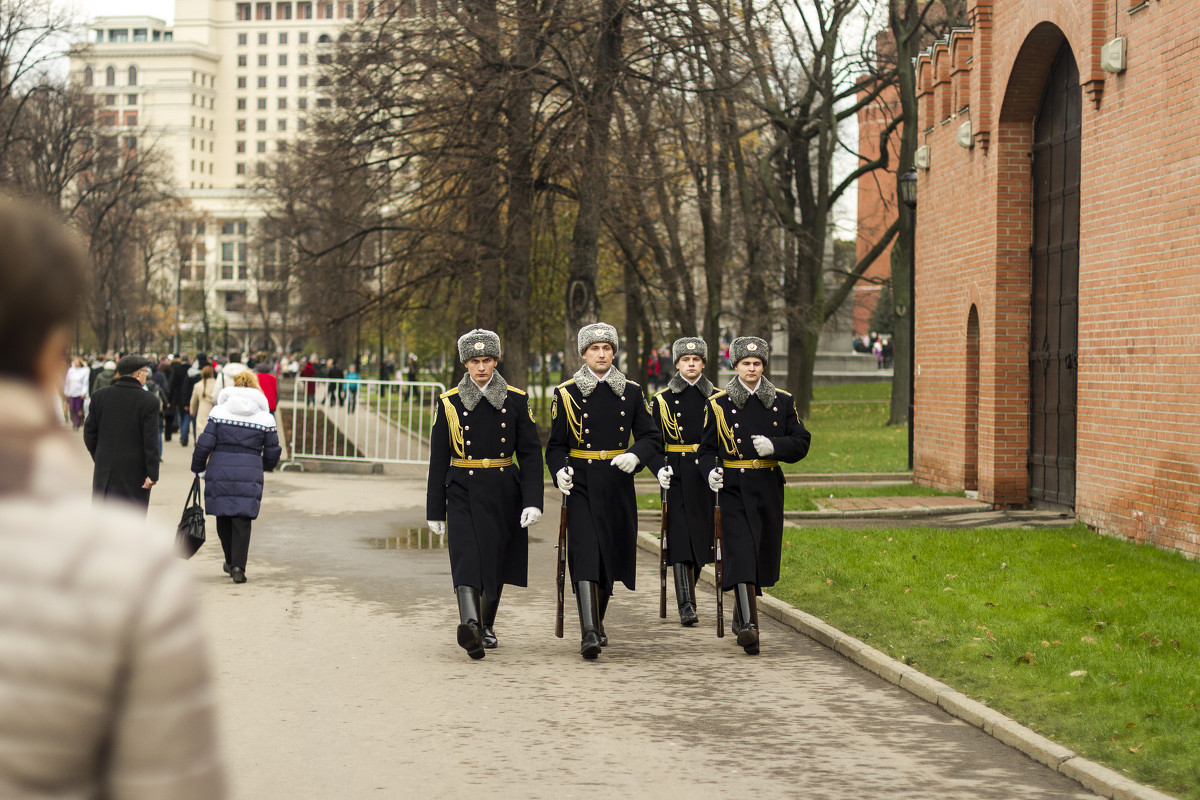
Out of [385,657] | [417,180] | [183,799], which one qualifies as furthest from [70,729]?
[417,180]

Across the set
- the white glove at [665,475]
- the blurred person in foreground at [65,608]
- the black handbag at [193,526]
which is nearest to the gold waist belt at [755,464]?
the white glove at [665,475]

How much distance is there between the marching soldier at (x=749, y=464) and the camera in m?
9.41

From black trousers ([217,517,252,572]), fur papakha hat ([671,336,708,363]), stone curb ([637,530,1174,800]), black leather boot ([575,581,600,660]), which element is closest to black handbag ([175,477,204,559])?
black trousers ([217,517,252,572])

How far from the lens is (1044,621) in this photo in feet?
30.7

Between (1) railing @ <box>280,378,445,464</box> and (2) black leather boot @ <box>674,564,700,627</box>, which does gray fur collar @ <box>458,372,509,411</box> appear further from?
(1) railing @ <box>280,378,445,464</box>

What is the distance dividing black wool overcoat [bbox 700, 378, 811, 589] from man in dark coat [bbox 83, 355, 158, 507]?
4906 mm

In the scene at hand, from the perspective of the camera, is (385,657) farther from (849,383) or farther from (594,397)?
(849,383)

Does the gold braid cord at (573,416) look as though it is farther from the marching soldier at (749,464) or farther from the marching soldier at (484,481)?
the marching soldier at (749,464)

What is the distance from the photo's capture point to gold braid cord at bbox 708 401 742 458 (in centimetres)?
968

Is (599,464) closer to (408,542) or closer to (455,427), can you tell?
(455,427)

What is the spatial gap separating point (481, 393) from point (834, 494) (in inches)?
409

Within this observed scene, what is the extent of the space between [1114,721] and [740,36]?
688 inches

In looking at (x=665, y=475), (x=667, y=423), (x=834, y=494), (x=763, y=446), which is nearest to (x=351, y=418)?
(x=834, y=494)

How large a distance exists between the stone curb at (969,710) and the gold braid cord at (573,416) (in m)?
2.12
